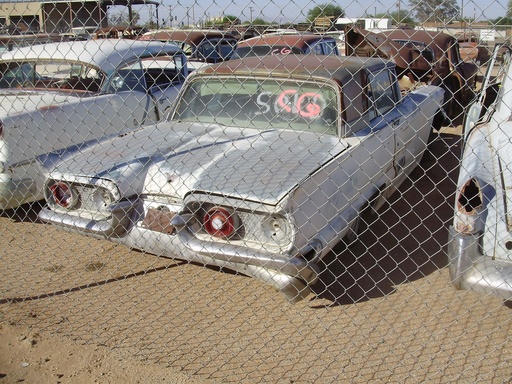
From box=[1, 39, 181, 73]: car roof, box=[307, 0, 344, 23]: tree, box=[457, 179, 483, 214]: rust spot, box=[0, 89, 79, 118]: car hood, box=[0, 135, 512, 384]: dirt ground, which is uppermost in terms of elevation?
box=[307, 0, 344, 23]: tree

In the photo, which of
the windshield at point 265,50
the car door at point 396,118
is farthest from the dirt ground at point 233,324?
the windshield at point 265,50

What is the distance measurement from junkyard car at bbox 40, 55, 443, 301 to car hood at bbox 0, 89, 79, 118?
1068mm

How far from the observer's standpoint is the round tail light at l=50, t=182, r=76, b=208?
4.00 m

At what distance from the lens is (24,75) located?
6.24 m

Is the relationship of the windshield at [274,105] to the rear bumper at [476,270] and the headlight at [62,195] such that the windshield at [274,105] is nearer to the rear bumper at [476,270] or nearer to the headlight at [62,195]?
the headlight at [62,195]

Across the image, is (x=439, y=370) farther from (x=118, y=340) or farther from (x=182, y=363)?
(x=118, y=340)

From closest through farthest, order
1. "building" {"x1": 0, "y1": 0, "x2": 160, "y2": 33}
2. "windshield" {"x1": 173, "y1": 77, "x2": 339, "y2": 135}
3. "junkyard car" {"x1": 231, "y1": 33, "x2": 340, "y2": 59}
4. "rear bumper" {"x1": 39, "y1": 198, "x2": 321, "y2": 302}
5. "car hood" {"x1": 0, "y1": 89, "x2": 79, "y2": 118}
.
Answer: "rear bumper" {"x1": 39, "y1": 198, "x2": 321, "y2": 302} < "building" {"x1": 0, "y1": 0, "x2": 160, "y2": 33} < "windshield" {"x1": 173, "y1": 77, "x2": 339, "y2": 135} < "car hood" {"x1": 0, "y1": 89, "x2": 79, "y2": 118} < "junkyard car" {"x1": 231, "y1": 33, "x2": 340, "y2": 59}

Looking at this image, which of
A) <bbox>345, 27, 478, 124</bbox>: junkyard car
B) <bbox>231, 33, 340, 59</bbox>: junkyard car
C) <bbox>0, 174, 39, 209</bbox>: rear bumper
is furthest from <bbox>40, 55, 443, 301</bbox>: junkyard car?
<bbox>231, 33, 340, 59</bbox>: junkyard car

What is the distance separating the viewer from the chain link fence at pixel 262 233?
3.07 meters

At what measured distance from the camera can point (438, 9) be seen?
2.56 m

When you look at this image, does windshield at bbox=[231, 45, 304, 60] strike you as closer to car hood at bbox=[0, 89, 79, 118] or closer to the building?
the building

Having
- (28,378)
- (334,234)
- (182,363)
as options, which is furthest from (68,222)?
(334,234)

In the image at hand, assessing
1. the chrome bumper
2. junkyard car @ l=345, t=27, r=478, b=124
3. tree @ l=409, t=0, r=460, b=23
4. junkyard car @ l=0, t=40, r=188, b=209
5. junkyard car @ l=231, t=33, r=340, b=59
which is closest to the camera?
tree @ l=409, t=0, r=460, b=23

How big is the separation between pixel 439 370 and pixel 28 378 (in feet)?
7.26
